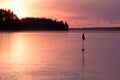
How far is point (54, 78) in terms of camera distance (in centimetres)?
2064

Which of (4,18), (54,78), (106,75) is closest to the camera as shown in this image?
(54,78)

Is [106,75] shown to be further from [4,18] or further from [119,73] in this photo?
[4,18]

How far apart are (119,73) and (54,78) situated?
4.42 metres

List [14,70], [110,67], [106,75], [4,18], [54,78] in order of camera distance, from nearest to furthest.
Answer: [54,78], [106,75], [14,70], [110,67], [4,18]

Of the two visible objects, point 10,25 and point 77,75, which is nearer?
point 77,75

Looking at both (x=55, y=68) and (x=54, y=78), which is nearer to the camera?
(x=54, y=78)

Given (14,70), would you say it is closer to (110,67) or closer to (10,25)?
(110,67)

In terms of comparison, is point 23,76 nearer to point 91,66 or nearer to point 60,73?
point 60,73

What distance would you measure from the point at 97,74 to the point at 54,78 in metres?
3.05

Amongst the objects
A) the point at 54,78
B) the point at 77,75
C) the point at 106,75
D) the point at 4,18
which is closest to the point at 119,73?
the point at 106,75

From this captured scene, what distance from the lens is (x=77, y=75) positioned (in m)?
21.9

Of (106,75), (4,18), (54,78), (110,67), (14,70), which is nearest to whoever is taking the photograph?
(54,78)

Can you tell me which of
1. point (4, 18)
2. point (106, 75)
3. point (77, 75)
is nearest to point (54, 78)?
point (77, 75)

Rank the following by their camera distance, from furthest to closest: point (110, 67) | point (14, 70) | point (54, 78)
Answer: point (110, 67) → point (14, 70) → point (54, 78)
